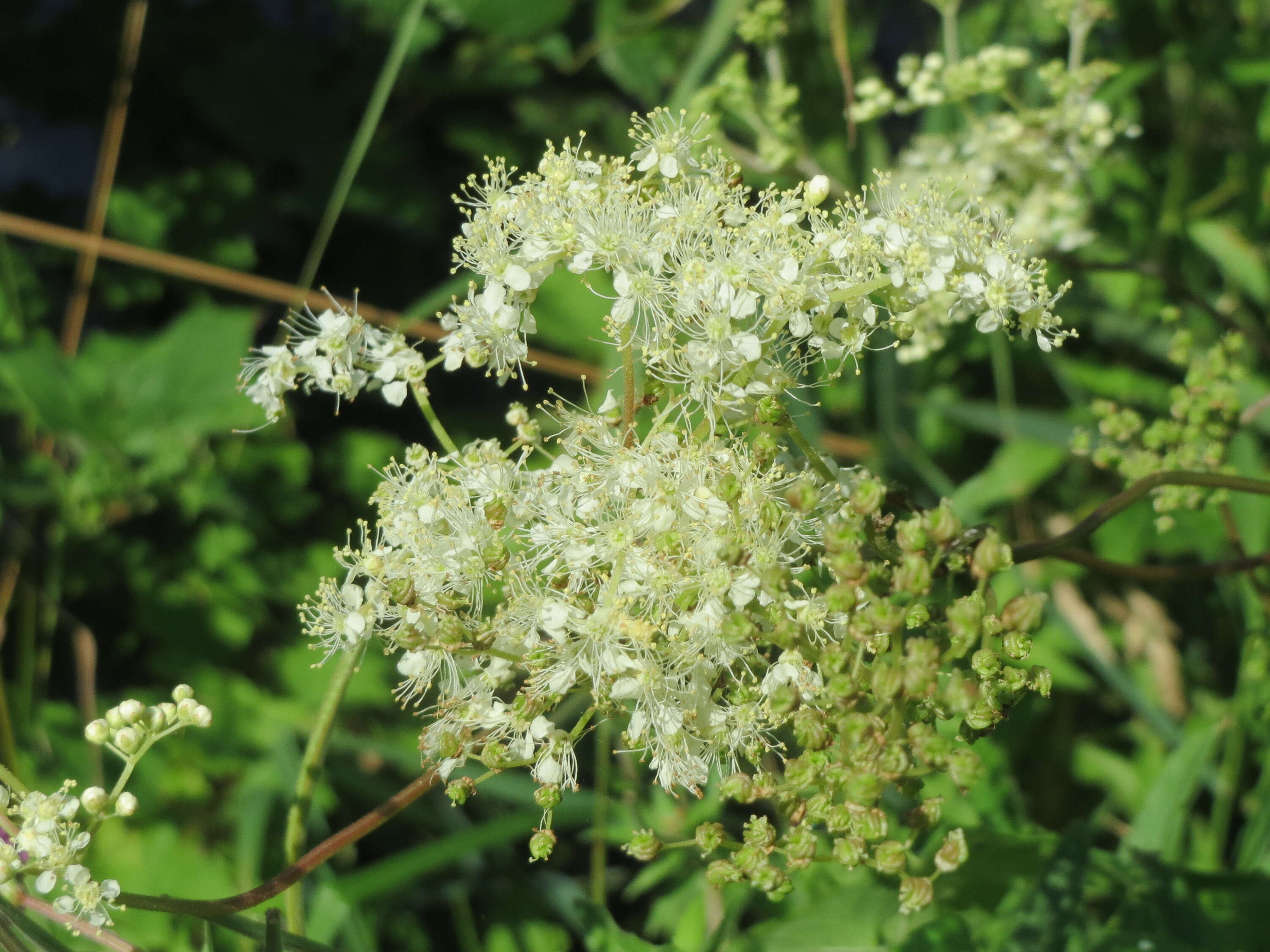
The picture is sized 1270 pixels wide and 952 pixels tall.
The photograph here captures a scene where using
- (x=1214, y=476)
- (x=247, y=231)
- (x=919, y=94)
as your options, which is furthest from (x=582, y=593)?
(x=247, y=231)

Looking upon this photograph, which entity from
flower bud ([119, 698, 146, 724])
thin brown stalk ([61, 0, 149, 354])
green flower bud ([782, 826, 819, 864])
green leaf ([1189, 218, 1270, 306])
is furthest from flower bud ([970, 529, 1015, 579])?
thin brown stalk ([61, 0, 149, 354])

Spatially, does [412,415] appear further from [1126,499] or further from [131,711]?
[1126,499]

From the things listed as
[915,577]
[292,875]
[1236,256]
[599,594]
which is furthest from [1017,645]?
[1236,256]

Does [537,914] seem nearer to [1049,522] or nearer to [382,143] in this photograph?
[1049,522]

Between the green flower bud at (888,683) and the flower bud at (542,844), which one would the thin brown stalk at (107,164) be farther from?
the green flower bud at (888,683)

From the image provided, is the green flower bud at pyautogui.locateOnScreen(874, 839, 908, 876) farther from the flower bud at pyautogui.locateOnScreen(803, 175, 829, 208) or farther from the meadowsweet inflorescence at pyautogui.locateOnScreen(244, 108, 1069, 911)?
the flower bud at pyautogui.locateOnScreen(803, 175, 829, 208)

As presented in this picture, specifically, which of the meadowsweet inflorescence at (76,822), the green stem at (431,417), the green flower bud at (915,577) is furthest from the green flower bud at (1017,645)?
the meadowsweet inflorescence at (76,822)
